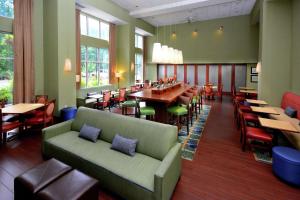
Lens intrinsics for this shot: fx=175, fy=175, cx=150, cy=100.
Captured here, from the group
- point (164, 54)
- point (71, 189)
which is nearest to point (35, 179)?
point (71, 189)

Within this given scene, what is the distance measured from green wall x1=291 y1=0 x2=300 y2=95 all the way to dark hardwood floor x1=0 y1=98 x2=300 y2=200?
110 inches

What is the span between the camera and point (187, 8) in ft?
28.6

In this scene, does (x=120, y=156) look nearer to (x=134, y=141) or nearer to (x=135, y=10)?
(x=134, y=141)

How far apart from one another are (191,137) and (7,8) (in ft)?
21.1

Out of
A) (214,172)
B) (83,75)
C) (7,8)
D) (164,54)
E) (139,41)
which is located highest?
(139,41)

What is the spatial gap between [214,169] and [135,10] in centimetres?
892

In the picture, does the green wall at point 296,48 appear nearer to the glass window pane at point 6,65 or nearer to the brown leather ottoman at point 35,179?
the brown leather ottoman at point 35,179

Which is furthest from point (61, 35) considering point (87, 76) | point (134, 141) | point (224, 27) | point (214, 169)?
point (224, 27)

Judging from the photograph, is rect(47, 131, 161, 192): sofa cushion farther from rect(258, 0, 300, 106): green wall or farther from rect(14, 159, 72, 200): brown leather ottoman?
rect(258, 0, 300, 106): green wall

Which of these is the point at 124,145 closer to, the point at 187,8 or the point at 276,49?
the point at 276,49

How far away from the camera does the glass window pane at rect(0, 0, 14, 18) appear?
5023mm

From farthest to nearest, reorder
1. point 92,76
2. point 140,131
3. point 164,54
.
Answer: point 92,76 → point 164,54 → point 140,131

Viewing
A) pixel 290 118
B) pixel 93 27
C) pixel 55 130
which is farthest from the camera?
pixel 93 27

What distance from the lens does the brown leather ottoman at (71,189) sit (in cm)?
184
